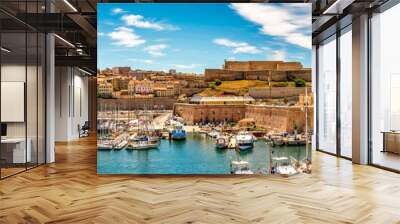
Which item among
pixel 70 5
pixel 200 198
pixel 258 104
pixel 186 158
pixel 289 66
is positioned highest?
pixel 70 5

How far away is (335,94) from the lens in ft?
33.8

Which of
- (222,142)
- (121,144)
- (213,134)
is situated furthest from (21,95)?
(222,142)

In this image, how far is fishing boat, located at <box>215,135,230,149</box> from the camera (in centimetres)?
693

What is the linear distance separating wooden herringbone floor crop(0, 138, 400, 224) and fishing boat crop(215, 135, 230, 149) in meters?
0.55

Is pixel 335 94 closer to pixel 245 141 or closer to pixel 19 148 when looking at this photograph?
pixel 245 141

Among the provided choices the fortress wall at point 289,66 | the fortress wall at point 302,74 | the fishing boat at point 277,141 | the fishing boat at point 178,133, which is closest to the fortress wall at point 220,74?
the fortress wall at point 289,66

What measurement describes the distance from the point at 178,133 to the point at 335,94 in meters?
5.21

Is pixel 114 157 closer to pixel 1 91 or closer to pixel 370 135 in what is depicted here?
pixel 1 91

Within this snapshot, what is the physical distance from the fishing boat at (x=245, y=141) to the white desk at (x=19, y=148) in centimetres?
403

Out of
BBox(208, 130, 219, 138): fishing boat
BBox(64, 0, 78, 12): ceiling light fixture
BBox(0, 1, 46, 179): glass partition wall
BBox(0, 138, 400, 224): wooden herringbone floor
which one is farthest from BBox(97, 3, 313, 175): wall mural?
BBox(0, 1, 46, 179): glass partition wall

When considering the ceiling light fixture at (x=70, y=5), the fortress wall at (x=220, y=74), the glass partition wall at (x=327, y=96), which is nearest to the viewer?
the fortress wall at (x=220, y=74)

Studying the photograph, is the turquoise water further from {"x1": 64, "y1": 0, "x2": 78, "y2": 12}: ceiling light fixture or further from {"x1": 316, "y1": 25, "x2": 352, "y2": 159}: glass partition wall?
{"x1": 316, "y1": 25, "x2": 352, "y2": 159}: glass partition wall

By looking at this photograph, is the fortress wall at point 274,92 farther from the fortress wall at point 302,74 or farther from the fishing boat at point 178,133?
the fishing boat at point 178,133

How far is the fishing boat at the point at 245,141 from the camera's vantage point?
6930 mm
